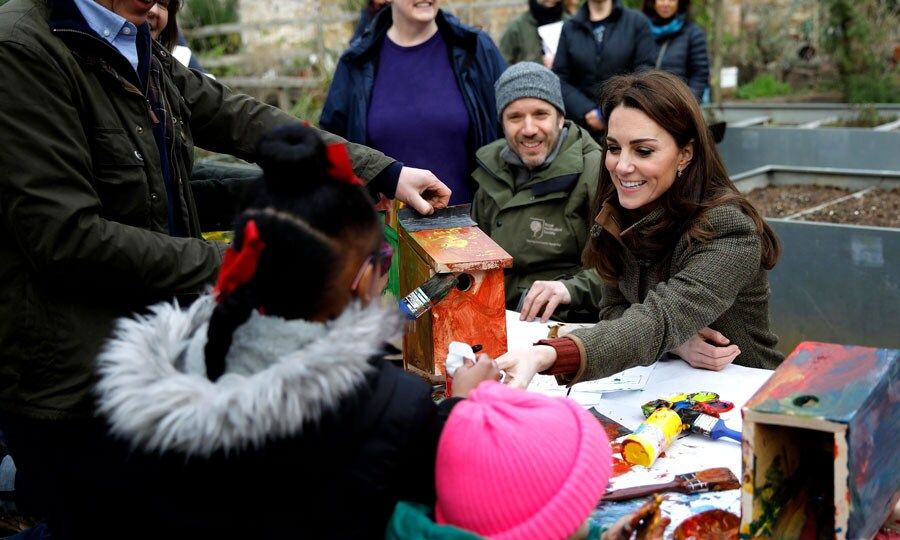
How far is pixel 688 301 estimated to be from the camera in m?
2.52

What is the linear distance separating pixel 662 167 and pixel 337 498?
1609 millimetres

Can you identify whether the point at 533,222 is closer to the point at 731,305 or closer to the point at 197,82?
the point at 731,305

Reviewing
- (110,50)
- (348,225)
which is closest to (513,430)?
(348,225)

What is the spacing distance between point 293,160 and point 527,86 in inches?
98.3

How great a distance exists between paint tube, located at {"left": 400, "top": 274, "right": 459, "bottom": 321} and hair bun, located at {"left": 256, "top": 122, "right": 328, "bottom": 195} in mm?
1025

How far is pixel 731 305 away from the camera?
2676 millimetres

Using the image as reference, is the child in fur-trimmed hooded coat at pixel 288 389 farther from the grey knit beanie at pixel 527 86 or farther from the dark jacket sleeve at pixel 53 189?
the grey knit beanie at pixel 527 86

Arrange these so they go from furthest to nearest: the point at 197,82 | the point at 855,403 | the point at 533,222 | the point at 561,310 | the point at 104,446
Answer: the point at 533,222
the point at 561,310
the point at 197,82
the point at 104,446
the point at 855,403

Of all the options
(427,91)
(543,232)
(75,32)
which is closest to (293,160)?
→ (75,32)

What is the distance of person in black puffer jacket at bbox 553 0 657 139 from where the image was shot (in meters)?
5.59

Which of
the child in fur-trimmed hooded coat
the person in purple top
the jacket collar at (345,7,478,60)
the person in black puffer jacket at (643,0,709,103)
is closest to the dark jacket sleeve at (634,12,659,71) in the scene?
the person in black puffer jacket at (643,0,709,103)

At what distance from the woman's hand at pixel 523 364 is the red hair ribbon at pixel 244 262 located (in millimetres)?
870

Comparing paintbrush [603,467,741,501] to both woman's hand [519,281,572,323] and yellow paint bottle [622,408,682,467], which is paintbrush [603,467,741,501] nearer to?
yellow paint bottle [622,408,682,467]

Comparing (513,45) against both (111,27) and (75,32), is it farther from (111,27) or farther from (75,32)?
(75,32)
